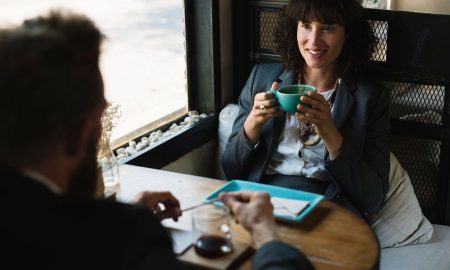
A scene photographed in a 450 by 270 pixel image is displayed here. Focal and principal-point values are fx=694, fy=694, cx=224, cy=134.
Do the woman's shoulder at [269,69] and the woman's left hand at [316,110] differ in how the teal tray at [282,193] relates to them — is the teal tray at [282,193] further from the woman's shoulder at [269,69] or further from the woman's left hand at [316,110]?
the woman's shoulder at [269,69]

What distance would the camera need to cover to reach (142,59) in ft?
→ 8.92

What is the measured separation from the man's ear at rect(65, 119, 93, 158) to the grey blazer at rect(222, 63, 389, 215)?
53.8 inches

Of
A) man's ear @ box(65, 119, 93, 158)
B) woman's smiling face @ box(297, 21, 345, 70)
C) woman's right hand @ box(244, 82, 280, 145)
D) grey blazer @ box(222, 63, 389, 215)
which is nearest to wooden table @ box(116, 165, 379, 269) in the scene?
woman's right hand @ box(244, 82, 280, 145)

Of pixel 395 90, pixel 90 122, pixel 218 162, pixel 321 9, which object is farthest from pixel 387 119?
pixel 90 122

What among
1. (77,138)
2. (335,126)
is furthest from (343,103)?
(77,138)

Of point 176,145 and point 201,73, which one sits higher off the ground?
point 201,73

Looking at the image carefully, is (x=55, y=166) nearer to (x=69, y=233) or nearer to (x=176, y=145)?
(x=69, y=233)

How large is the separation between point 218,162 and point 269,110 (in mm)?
804

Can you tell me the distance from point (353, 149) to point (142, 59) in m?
0.90

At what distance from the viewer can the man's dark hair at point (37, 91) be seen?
1.06 metres

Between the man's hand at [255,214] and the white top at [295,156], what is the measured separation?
0.84 meters

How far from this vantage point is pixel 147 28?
2.71 meters

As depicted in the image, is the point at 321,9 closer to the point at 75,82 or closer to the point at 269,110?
the point at 269,110

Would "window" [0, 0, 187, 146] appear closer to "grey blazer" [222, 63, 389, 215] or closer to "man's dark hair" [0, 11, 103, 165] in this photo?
"grey blazer" [222, 63, 389, 215]
